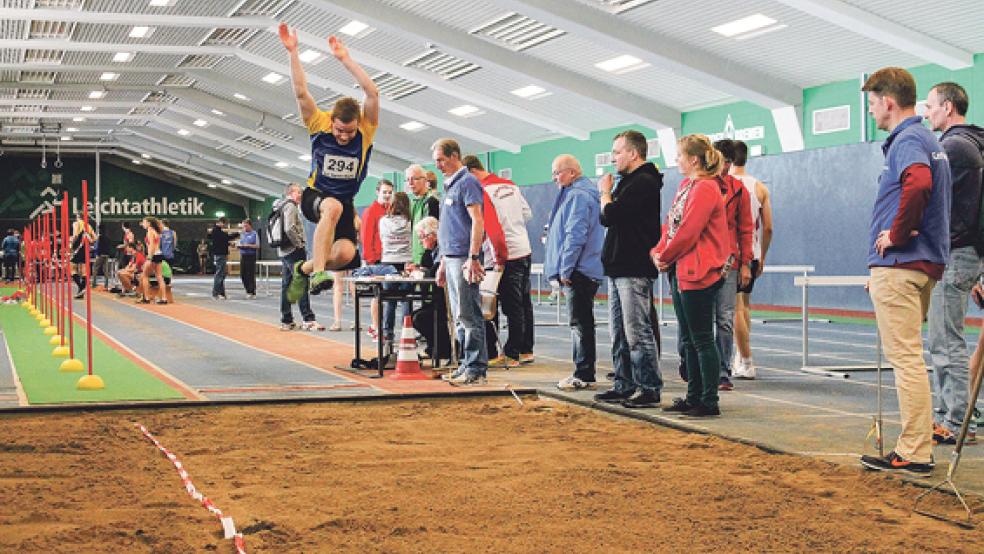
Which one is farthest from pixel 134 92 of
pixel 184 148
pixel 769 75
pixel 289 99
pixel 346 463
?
pixel 346 463

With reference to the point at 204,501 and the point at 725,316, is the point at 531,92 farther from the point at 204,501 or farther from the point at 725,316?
the point at 204,501

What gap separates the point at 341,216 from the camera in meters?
7.88

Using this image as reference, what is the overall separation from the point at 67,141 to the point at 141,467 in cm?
4692

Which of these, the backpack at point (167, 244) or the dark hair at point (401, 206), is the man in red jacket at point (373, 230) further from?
the backpack at point (167, 244)

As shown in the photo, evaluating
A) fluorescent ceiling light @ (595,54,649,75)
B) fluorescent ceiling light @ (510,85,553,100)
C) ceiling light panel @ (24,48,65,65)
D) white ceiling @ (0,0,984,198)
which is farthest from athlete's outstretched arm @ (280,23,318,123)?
ceiling light panel @ (24,48,65,65)

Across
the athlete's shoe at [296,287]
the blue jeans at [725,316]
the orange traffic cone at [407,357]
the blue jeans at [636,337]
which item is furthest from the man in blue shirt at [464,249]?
the blue jeans at [725,316]

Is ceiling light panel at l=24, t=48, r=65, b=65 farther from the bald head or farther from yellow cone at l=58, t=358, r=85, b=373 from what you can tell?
the bald head

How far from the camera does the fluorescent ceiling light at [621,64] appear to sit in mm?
20531

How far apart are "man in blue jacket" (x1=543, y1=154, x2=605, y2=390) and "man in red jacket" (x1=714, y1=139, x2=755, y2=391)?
941mm

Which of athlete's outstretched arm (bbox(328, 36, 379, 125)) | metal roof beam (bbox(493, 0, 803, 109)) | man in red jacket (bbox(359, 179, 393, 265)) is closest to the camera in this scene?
athlete's outstretched arm (bbox(328, 36, 379, 125))

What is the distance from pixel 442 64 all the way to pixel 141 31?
6.80 m

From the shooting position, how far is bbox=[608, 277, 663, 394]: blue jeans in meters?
7.25

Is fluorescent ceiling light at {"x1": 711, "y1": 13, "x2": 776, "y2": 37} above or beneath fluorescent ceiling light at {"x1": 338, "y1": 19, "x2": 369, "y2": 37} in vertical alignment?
beneath

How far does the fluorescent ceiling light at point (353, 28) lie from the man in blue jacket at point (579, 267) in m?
13.7
